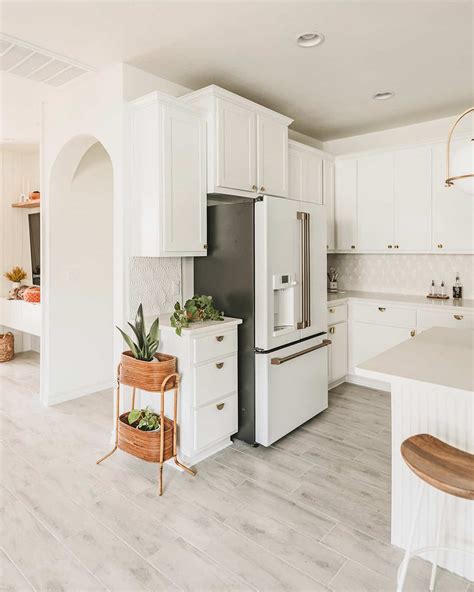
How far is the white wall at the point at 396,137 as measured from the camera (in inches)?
169

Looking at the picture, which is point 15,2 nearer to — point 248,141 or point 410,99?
point 248,141

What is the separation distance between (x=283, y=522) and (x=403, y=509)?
62cm

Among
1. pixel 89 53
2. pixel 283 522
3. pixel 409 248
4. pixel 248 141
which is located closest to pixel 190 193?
pixel 248 141

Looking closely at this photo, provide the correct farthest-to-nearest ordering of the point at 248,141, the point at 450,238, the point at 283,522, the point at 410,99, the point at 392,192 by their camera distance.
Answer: the point at 392,192
the point at 450,238
the point at 410,99
the point at 248,141
the point at 283,522

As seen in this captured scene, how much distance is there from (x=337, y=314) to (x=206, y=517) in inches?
100

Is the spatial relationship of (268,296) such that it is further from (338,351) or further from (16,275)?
(16,275)

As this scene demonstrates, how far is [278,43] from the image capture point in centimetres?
273

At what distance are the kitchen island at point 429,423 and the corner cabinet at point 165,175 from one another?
5.33ft

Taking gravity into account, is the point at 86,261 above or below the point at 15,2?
below

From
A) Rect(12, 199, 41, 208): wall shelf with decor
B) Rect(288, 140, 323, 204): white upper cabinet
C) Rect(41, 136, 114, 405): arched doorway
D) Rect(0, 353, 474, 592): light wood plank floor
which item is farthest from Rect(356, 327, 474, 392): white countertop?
Rect(12, 199, 41, 208): wall shelf with decor

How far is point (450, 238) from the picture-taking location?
4.09 metres

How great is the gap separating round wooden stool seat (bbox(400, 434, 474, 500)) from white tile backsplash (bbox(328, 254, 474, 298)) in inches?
123

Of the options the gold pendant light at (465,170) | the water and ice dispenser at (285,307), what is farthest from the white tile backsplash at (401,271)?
the gold pendant light at (465,170)

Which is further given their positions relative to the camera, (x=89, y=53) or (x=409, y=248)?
(x=409, y=248)
